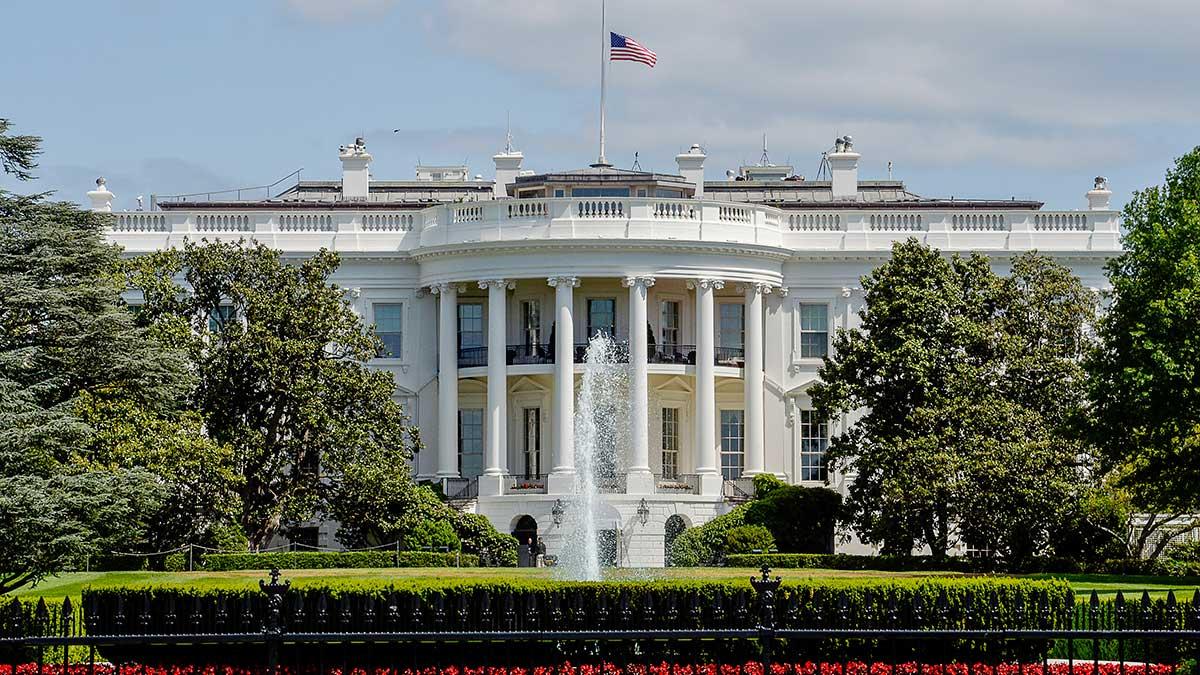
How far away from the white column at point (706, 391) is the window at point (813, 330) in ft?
13.0

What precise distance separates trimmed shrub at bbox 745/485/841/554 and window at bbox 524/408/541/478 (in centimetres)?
887

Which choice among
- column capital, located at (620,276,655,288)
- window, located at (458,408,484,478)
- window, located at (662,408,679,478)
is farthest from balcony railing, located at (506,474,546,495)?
column capital, located at (620,276,655,288)

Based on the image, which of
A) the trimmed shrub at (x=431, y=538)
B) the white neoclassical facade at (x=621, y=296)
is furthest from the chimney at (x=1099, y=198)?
the trimmed shrub at (x=431, y=538)

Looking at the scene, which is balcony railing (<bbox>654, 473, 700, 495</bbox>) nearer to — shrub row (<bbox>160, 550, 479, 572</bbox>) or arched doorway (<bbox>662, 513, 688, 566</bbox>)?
arched doorway (<bbox>662, 513, 688, 566</bbox>)

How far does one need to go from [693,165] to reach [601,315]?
864cm

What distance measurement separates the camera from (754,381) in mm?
65000

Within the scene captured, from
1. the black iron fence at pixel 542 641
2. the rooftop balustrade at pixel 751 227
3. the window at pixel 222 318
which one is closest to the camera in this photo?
the black iron fence at pixel 542 641

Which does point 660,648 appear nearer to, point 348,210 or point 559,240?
point 559,240

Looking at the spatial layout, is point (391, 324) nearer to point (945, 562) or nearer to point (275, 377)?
point (275, 377)

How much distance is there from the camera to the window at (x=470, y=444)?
6706 centimetres

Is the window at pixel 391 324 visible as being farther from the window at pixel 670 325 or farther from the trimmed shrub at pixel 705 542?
the trimmed shrub at pixel 705 542

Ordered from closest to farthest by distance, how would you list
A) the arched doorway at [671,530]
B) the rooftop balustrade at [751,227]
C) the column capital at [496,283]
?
the arched doorway at [671,530], the column capital at [496,283], the rooftop balustrade at [751,227]

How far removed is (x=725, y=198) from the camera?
73.1 metres

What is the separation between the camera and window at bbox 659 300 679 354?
66312 millimetres
